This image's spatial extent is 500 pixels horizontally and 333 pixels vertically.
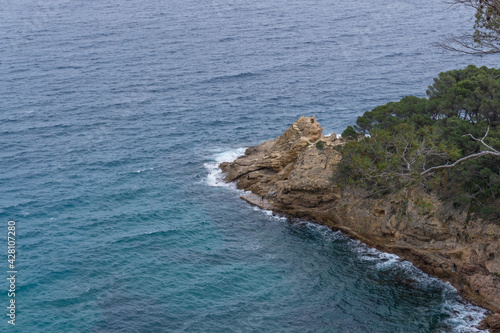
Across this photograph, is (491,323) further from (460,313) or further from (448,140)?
(448,140)

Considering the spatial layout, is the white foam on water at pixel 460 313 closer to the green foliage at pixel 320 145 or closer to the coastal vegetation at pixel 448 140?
the coastal vegetation at pixel 448 140

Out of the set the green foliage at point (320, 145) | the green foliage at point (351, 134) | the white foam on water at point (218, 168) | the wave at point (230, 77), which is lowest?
the white foam on water at point (218, 168)

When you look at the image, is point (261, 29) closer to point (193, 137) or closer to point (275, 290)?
point (193, 137)

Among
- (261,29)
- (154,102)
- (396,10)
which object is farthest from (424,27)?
(154,102)

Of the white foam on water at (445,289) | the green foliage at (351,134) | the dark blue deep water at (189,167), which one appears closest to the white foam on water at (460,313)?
the white foam on water at (445,289)

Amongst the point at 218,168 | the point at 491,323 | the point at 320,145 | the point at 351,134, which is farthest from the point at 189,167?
the point at 491,323

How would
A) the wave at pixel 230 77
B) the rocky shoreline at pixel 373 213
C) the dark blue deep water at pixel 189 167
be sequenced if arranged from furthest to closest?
the wave at pixel 230 77, the dark blue deep water at pixel 189 167, the rocky shoreline at pixel 373 213

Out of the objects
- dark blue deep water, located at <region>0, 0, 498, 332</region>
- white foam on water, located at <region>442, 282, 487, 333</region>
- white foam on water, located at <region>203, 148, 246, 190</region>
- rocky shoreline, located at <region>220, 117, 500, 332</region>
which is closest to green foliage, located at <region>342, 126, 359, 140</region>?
rocky shoreline, located at <region>220, 117, 500, 332</region>
